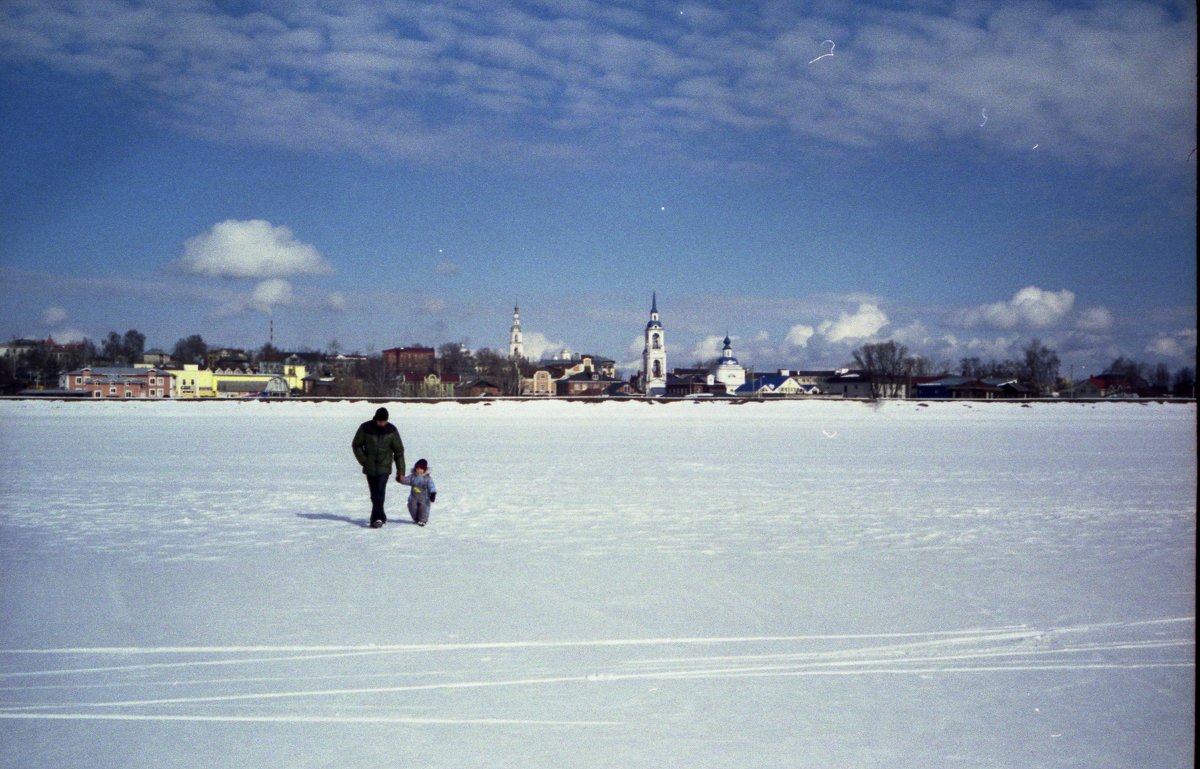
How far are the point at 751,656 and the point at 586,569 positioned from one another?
2.69 m

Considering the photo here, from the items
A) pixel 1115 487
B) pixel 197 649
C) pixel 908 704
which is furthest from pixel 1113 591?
pixel 1115 487

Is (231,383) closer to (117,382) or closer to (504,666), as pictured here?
(117,382)

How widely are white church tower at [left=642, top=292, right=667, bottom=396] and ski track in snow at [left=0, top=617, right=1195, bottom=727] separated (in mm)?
143724

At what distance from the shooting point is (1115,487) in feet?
46.1

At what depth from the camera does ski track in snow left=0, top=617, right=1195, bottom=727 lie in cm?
453

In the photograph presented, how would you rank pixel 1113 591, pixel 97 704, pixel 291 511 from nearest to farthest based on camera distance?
1. pixel 97 704
2. pixel 1113 591
3. pixel 291 511

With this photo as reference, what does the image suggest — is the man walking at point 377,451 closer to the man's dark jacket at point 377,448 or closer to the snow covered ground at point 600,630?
the man's dark jacket at point 377,448

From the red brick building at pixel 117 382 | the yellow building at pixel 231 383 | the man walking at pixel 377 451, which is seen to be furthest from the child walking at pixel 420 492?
the yellow building at pixel 231 383

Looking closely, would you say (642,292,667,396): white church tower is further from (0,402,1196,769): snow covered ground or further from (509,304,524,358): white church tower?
(0,402,1196,769): snow covered ground

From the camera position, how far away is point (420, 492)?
10.3 metres

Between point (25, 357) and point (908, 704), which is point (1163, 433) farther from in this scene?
point (25, 357)

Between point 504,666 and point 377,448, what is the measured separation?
5.08 metres

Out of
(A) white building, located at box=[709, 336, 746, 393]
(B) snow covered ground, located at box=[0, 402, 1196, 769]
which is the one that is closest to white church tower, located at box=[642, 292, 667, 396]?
(A) white building, located at box=[709, 336, 746, 393]

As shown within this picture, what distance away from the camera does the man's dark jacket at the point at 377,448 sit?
9.88m
